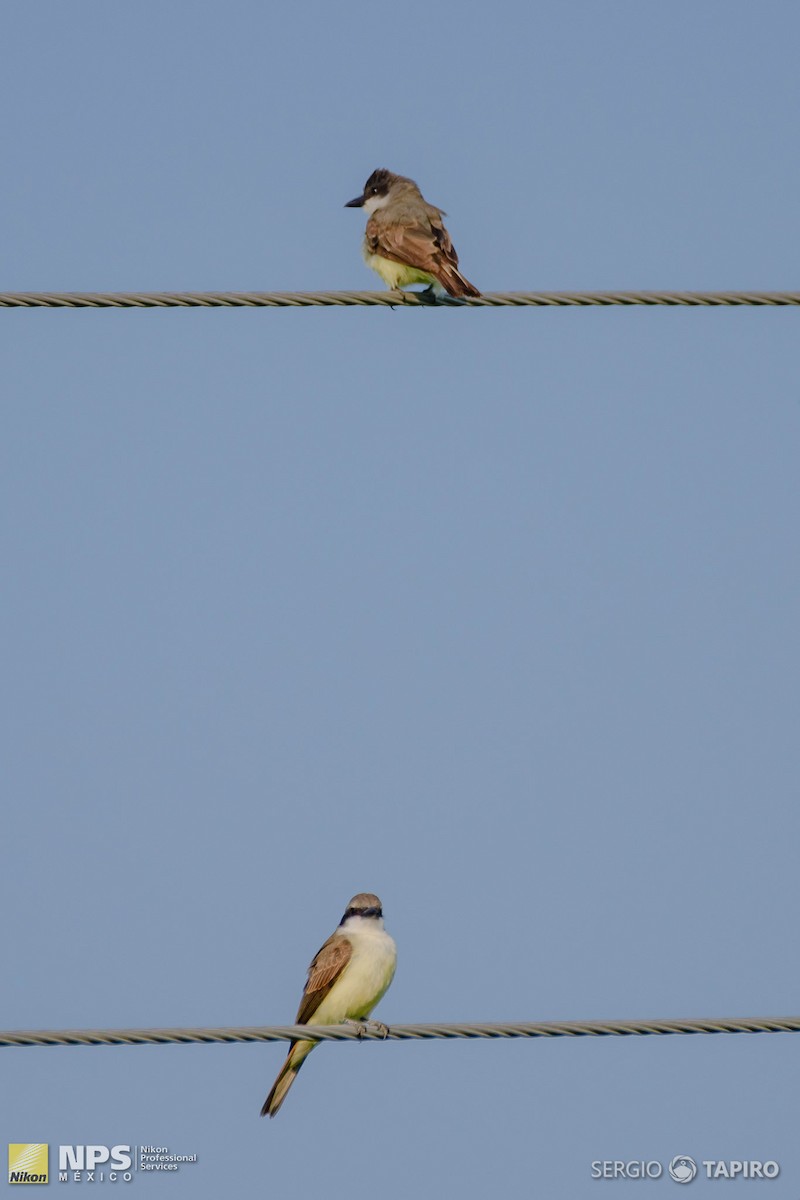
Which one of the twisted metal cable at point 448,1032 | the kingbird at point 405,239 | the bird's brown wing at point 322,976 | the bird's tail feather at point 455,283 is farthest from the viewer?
the bird's brown wing at point 322,976

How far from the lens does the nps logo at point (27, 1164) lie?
12.1 meters

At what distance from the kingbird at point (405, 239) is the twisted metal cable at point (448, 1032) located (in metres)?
5.23

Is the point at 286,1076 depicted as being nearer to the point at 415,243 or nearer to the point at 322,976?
the point at 322,976

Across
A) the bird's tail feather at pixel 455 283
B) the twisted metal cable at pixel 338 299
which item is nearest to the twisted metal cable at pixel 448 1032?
the twisted metal cable at pixel 338 299

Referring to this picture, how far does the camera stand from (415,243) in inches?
535

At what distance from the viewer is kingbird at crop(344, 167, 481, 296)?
42.3ft

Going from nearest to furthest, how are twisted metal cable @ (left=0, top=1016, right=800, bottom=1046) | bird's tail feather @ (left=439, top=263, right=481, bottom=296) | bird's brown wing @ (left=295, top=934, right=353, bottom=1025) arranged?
twisted metal cable @ (left=0, top=1016, right=800, bottom=1046), bird's tail feather @ (left=439, top=263, right=481, bottom=296), bird's brown wing @ (left=295, top=934, right=353, bottom=1025)

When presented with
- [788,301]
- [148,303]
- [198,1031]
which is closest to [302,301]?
[148,303]

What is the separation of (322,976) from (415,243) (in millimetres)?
4987

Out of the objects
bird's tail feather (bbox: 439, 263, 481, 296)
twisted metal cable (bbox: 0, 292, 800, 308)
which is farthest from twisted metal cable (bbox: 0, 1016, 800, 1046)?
bird's tail feather (bbox: 439, 263, 481, 296)

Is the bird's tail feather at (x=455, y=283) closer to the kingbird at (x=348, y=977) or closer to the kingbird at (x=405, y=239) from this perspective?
the kingbird at (x=405, y=239)

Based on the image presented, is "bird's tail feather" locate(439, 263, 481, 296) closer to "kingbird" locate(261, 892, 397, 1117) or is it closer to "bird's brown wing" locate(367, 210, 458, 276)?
"bird's brown wing" locate(367, 210, 458, 276)

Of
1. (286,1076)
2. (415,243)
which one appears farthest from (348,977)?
(415,243)

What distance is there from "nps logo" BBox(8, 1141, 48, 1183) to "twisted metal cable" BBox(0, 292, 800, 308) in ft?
18.6
